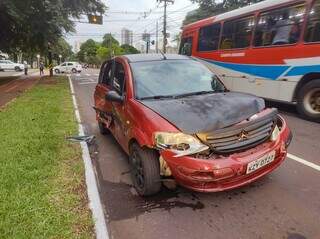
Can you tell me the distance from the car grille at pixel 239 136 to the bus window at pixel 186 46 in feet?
37.5

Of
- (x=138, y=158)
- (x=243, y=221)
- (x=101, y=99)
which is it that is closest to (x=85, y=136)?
(x=101, y=99)

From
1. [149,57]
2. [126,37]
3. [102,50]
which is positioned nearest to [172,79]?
[149,57]

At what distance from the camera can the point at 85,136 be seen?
7863mm

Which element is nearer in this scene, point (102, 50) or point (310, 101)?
point (310, 101)

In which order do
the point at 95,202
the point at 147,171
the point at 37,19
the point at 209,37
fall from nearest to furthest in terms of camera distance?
the point at 147,171 → the point at 95,202 → the point at 209,37 → the point at 37,19

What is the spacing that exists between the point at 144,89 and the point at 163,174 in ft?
5.07

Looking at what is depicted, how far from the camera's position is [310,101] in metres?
9.12

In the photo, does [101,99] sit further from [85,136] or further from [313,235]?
[313,235]

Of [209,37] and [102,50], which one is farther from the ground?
[209,37]

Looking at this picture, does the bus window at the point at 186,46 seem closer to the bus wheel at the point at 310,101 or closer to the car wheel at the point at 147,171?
the bus wheel at the point at 310,101

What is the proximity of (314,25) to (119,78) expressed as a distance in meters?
5.27

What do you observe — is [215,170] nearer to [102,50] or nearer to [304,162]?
[304,162]

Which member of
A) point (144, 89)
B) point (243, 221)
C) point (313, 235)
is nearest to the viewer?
point (313, 235)

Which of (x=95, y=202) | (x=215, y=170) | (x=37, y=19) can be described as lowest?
(x=95, y=202)
